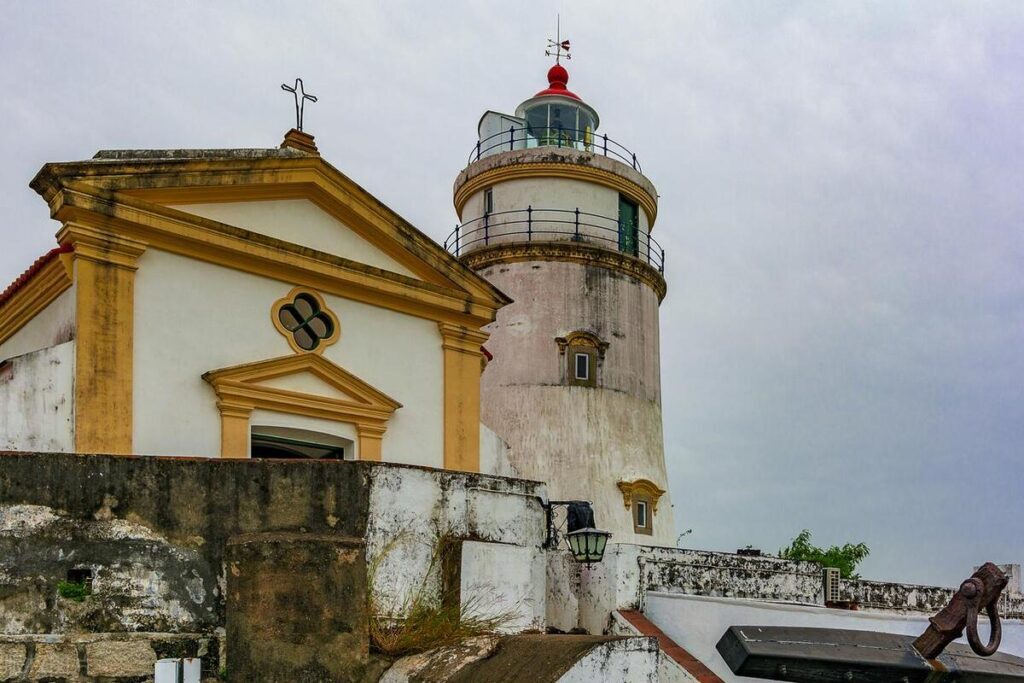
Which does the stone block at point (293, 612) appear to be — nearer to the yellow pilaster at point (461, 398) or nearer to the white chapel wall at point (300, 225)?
the white chapel wall at point (300, 225)

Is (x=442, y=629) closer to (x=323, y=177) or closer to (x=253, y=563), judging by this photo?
(x=253, y=563)

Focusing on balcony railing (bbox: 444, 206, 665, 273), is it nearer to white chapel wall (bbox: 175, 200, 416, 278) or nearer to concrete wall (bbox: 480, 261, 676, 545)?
concrete wall (bbox: 480, 261, 676, 545)

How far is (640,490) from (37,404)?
41.8ft

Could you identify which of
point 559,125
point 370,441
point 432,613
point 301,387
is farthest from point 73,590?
point 559,125

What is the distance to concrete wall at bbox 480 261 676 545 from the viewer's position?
70.9ft

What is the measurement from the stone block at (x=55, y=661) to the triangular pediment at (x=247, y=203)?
4887 millimetres

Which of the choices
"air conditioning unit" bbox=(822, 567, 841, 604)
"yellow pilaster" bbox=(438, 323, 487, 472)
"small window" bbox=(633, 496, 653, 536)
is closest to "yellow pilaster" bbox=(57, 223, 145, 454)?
"yellow pilaster" bbox=(438, 323, 487, 472)

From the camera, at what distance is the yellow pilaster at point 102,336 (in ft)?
38.1

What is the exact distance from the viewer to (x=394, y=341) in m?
14.6

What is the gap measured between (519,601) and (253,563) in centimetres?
350

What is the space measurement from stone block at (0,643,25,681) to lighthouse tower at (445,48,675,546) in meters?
13.4

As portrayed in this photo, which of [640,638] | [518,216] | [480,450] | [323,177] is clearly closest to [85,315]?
[323,177]

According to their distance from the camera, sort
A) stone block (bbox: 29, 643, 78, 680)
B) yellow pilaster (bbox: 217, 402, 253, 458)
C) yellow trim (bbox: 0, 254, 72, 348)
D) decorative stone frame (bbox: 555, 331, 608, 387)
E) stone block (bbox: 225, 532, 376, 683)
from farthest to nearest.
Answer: decorative stone frame (bbox: 555, 331, 608, 387), yellow pilaster (bbox: 217, 402, 253, 458), yellow trim (bbox: 0, 254, 72, 348), stone block (bbox: 29, 643, 78, 680), stone block (bbox: 225, 532, 376, 683)

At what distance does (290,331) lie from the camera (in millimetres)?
13562
